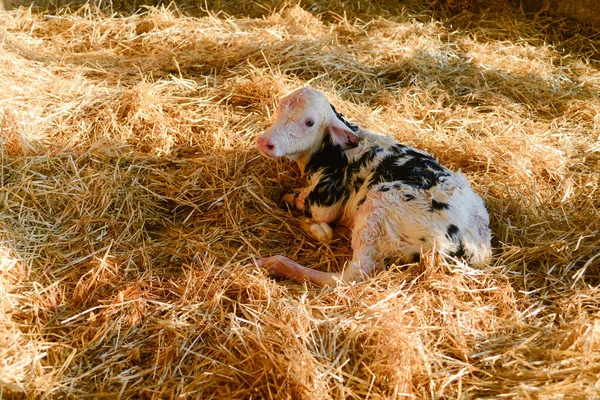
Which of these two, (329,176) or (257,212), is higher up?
(329,176)

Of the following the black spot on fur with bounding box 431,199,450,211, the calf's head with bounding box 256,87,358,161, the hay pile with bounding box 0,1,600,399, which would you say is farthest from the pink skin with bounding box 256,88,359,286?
the black spot on fur with bounding box 431,199,450,211

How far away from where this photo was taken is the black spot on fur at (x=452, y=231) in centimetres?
377

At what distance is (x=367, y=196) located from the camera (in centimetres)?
413

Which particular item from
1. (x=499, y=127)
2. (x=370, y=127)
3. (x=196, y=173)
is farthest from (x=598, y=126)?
(x=196, y=173)

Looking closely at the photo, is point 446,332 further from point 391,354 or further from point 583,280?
point 583,280

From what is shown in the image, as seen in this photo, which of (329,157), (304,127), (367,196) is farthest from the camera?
(329,157)

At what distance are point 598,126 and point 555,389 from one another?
11.7 feet

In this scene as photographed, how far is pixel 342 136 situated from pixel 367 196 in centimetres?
54

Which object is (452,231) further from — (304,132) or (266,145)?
(266,145)

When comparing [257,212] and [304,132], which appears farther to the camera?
[257,212]

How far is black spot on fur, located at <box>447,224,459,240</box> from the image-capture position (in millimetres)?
3773

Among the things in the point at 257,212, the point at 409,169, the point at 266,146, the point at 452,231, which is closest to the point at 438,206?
the point at 452,231

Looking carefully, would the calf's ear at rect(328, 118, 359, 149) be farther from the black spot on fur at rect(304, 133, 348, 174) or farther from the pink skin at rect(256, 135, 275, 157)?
the pink skin at rect(256, 135, 275, 157)

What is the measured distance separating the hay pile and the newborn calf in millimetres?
160
